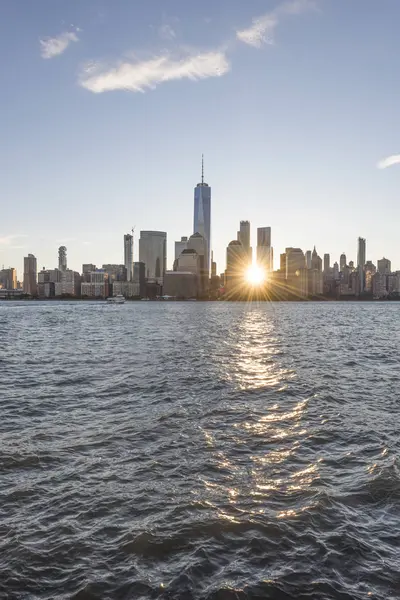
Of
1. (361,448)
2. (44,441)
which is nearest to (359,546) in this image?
(361,448)

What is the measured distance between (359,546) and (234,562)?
3.65 m

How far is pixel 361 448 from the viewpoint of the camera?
2002 centimetres

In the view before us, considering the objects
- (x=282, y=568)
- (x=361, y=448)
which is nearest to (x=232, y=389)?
(x=361, y=448)

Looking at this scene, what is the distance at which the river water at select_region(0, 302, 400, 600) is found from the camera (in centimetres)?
1088

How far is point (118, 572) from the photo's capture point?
433 inches

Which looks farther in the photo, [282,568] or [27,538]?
[27,538]

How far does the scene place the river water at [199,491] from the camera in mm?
10875

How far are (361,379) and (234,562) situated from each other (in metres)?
29.4

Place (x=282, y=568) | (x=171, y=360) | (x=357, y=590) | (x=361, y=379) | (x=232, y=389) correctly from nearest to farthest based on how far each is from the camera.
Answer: (x=357, y=590) < (x=282, y=568) < (x=232, y=389) < (x=361, y=379) < (x=171, y=360)

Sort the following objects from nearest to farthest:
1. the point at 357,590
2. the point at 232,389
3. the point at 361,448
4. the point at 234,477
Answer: the point at 357,590, the point at 234,477, the point at 361,448, the point at 232,389

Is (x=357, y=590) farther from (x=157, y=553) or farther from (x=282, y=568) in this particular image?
(x=157, y=553)

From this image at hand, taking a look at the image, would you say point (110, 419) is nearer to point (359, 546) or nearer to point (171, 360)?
point (359, 546)

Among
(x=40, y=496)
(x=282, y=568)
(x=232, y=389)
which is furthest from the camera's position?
(x=232, y=389)

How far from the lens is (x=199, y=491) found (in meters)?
15.5
